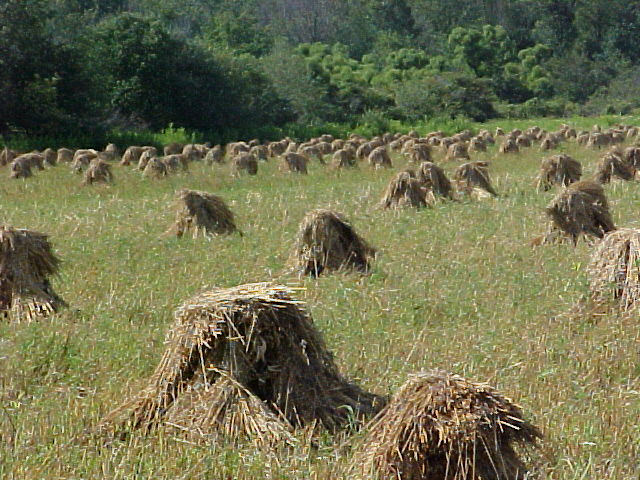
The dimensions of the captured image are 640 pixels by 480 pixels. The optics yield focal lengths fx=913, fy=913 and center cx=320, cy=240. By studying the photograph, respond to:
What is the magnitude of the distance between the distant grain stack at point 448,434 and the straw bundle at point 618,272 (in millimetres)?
3005

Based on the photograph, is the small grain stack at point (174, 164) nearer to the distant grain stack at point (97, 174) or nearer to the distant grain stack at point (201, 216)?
the distant grain stack at point (97, 174)

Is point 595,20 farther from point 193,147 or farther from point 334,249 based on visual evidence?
point 334,249

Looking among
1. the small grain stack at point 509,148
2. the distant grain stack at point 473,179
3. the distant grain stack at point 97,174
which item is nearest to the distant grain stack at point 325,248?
the distant grain stack at point 473,179

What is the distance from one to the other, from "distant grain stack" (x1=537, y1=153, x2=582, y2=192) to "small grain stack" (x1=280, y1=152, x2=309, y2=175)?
5.93m

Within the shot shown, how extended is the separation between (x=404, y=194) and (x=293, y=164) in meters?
7.05

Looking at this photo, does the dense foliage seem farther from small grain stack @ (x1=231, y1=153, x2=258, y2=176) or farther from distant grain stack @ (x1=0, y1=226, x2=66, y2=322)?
distant grain stack @ (x1=0, y1=226, x2=66, y2=322)

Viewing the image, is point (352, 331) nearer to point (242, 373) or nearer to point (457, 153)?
point (242, 373)

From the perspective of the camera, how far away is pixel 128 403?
15.5 feet

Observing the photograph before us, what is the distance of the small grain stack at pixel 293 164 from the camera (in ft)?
63.5

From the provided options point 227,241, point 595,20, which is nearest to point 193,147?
point 227,241

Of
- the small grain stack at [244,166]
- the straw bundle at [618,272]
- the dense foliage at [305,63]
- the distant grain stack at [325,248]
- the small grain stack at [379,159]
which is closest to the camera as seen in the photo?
the straw bundle at [618,272]

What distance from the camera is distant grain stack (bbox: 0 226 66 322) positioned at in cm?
662

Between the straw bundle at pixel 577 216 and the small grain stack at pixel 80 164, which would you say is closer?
the straw bundle at pixel 577 216

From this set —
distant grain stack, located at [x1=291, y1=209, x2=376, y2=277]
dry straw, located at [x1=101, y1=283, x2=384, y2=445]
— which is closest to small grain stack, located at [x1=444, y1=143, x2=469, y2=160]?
distant grain stack, located at [x1=291, y1=209, x2=376, y2=277]
